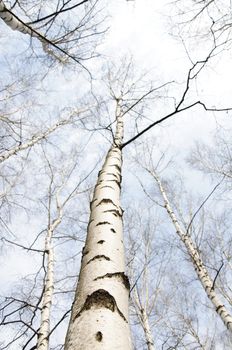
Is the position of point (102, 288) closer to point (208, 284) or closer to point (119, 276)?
point (119, 276)

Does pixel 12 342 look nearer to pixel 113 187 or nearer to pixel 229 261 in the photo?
pixel 113 187

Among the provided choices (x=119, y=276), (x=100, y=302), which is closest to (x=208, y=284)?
(x=119, y=276)

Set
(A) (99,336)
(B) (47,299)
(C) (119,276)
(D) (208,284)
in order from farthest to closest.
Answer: (D) (208,284)
(B) (47,299)
(C) (119,276)
(A) (99,336)

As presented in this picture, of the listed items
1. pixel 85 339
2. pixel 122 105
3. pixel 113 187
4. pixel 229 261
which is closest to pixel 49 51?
pixel 122 105

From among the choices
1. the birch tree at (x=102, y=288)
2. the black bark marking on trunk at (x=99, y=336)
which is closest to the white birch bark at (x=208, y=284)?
the birch tree at (x=102, y=288)

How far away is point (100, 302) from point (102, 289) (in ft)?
0.22

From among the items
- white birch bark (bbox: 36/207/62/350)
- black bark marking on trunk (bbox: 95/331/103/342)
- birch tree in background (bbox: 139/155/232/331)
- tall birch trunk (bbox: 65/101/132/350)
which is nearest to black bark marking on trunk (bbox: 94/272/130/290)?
tall birch trunk (bbox: 65/101/132/350)

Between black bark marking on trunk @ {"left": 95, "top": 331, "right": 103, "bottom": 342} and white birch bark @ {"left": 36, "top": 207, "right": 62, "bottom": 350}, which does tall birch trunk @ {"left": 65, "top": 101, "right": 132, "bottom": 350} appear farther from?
white birch bark @ {"left": 36, "top": 207, "right": 62, "bottom": 350}

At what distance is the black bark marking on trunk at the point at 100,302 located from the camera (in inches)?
44.4

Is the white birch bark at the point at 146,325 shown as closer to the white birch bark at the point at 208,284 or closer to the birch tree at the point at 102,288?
the white birch bark at the point at 208,284

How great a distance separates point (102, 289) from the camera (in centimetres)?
121

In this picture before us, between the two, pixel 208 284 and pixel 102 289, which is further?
pixel 208 284

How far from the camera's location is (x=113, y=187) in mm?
2131

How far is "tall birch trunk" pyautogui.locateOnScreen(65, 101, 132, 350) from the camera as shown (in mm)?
1002
